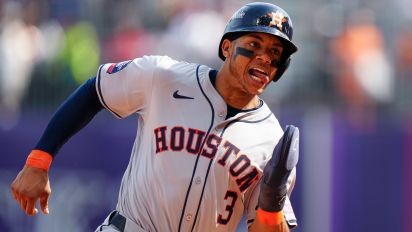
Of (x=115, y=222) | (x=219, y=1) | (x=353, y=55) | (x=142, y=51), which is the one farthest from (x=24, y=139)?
(x=115, y=222)

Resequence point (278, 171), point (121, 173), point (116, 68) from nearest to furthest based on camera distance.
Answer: point (278, 171) → point (116, 68) → point (121, 173)

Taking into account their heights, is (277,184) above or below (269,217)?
above

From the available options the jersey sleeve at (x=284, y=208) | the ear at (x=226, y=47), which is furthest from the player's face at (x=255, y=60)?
the jersey sleeve at (x=284, y=208)

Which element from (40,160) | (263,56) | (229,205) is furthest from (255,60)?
(40,160)

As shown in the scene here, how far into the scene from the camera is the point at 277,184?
490 centimetres

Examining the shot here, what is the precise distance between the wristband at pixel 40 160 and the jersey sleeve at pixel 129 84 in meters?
0.43

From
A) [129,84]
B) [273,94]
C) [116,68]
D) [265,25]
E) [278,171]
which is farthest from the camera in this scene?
[273,94]

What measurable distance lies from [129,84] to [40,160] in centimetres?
63

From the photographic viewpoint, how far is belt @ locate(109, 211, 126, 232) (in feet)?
16.9

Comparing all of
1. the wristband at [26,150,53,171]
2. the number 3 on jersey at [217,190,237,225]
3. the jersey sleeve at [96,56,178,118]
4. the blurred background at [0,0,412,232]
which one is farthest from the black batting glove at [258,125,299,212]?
the blurred background at [0,0,412,232]

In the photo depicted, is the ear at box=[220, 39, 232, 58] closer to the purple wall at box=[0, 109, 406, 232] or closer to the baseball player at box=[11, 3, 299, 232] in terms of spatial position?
the baseball player at box=[11, 3, 299, 232]

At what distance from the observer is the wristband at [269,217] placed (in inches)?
198

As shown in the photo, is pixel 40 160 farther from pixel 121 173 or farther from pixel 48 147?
pixel 121 173

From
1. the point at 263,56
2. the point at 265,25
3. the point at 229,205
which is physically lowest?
the point at 229,205
